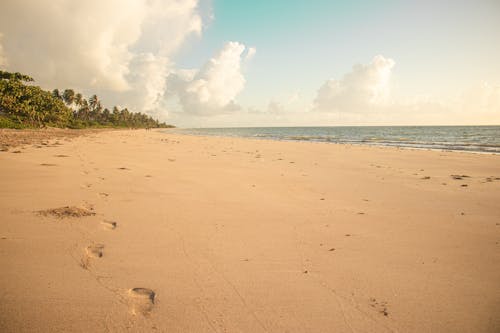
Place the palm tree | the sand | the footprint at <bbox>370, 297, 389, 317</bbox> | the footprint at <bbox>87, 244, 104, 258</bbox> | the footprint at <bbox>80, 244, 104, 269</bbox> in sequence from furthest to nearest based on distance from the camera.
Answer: the palm tree < the footprint at <bbox>87, 244, 104, 258</bbox> < the footprint at <bbox>80, 244, 104, 269</bbox> < the footprint at <bbox>370, 297, 389, 317</bbox> < the sand

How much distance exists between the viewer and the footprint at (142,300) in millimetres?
2294

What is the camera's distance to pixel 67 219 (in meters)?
4.28

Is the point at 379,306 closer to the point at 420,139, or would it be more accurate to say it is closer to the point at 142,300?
the point at 142,300

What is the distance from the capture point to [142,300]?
2436 millimetres

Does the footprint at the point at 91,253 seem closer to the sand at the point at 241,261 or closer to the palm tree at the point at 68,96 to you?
the sand at the point at 241,261

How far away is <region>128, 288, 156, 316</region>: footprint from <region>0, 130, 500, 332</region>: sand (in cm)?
2

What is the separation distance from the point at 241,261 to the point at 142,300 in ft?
3.83

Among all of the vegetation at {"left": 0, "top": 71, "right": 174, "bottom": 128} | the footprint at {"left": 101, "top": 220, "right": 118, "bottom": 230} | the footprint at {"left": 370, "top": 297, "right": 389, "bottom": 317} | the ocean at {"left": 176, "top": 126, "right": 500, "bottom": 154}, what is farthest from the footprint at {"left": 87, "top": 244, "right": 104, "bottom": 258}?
the vegetation at {"left": 0, "top": 71, "right": 174, "bottom": 128}

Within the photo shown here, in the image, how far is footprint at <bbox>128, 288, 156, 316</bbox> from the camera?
2294mm

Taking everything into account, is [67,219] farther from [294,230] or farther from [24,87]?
[24,87]

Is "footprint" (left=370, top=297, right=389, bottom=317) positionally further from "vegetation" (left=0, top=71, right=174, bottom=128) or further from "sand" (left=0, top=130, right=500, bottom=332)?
"vegetation" (left=0, top=71, right=174, bottom=128)

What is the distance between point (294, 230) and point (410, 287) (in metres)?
1.79

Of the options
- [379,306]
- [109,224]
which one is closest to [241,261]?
[379,306]

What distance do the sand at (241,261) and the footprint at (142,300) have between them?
0.02 meters
